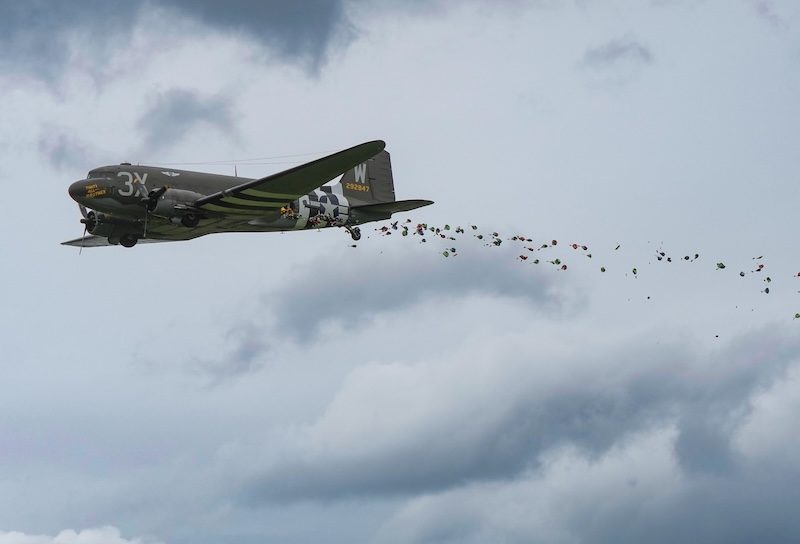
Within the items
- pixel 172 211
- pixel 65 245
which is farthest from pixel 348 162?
pixel 65 245

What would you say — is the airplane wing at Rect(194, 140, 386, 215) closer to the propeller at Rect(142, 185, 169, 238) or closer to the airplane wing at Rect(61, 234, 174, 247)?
the propeller at Rect(142, 185, 169, 238)

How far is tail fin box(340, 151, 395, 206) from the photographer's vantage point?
225 ft

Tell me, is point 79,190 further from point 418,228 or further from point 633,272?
point 633,272

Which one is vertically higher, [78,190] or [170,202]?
[78,190]

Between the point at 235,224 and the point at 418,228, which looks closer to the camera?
the point at 418,228

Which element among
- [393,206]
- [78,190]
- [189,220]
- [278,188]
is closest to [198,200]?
[189,220]

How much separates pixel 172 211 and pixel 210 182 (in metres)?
2.67

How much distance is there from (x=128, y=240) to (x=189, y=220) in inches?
152

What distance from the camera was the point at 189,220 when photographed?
60.6 m

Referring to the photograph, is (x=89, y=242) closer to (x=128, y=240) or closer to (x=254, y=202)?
(x=128, y=240)

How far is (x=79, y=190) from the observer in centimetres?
5909

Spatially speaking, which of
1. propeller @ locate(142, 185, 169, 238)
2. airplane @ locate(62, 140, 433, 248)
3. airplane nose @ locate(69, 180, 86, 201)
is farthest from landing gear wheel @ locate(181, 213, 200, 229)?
airplane nose @ locate(69, 180, 86, 201)

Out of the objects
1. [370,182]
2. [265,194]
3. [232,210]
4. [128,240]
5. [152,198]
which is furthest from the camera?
[370,182]

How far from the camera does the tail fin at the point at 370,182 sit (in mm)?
68438
